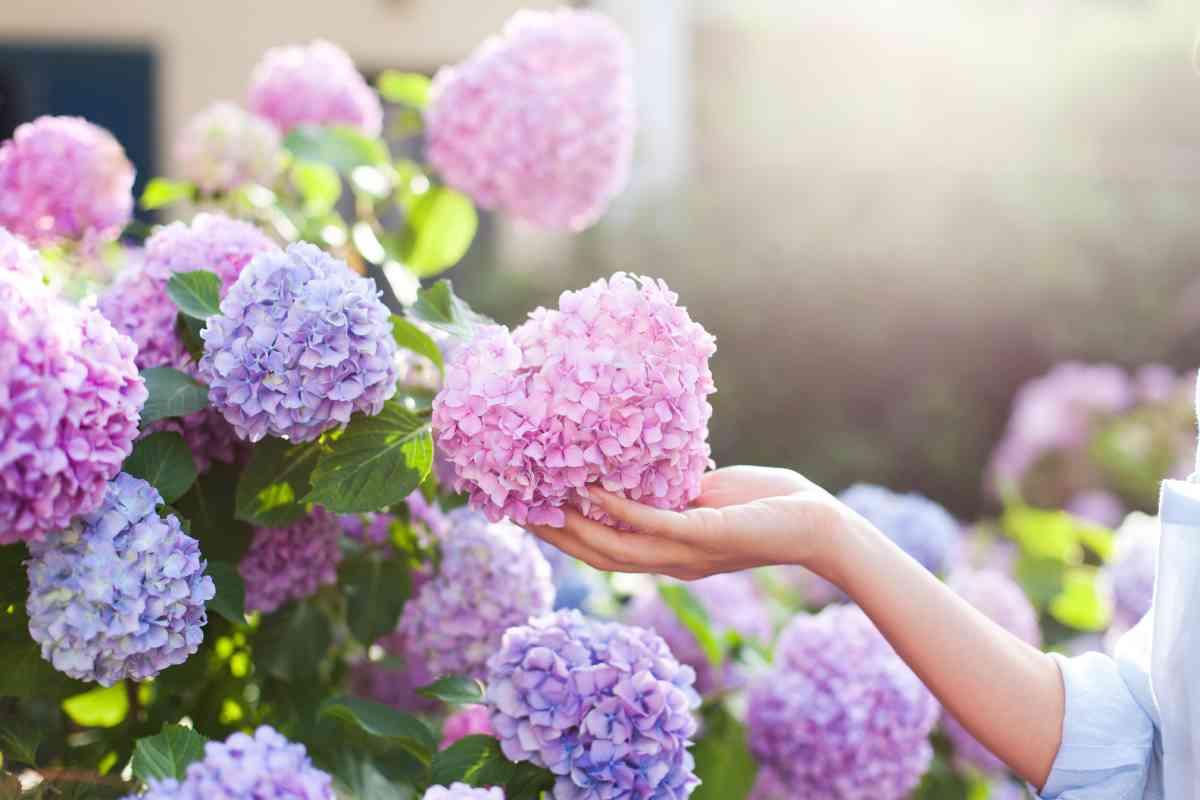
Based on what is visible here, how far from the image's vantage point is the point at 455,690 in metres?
1.02

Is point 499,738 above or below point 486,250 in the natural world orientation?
above

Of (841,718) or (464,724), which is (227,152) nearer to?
(464,724)

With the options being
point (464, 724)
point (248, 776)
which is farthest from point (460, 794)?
point (464, 724)

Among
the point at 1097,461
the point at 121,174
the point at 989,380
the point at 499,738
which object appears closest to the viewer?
the point at 499,738

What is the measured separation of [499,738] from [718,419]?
4.68 m

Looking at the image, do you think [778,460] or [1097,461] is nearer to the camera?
[1097,461]

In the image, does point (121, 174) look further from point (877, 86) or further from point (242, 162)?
point (877, 86)

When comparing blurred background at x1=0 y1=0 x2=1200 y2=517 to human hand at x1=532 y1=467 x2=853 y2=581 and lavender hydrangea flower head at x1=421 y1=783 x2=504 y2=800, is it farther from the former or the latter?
lavender hydrangea flower head at x1=421 y1=783 x2=504 y2=800

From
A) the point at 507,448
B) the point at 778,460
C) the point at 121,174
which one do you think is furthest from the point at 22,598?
the point at 778,460

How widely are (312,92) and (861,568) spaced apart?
93cm

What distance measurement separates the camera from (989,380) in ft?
17.9

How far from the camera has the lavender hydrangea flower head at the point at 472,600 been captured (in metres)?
1.14

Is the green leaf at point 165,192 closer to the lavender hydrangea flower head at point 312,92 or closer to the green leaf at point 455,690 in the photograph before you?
the lavender hydrangea flower head at point 312,92

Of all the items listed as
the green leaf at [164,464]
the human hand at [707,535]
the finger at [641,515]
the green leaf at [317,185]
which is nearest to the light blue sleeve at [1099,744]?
the human hand at [707,535]
